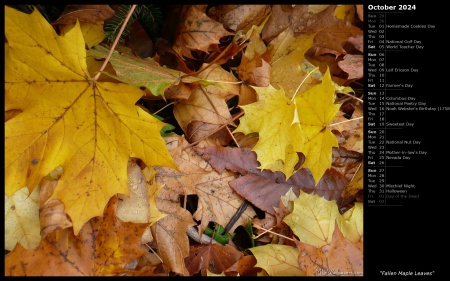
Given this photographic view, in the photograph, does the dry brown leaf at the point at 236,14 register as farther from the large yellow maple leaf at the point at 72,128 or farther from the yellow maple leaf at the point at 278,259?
the yellow maple leaf at the point at 278,259

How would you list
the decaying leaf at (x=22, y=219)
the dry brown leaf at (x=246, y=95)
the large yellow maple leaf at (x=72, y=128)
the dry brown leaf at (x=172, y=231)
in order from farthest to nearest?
the dry brown leaf at (x=246, y=95)
the dry brown leaf at (x=172, y=231)
the decaying leaf at (x=22, y=219)
the large yellow maple leaf at (x=72, y=128)

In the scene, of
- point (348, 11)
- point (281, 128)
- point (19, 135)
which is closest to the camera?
point (19, 135)

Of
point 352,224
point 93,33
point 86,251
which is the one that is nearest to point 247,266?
point 352,224

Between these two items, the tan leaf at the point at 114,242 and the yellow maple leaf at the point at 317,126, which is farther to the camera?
the yellow maple leaf at the point at 317,126

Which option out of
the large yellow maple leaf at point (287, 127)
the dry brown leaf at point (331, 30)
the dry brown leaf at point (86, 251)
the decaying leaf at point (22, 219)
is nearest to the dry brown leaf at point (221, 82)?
the large yellow maple leaf at point (287, 127)

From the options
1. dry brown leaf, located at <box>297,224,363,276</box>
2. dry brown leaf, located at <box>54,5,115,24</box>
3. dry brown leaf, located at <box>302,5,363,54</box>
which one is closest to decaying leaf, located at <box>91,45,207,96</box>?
dry brown leaf, located at <box>54,5,115,24</box>

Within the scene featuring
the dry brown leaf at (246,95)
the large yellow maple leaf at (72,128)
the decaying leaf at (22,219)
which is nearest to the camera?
the large yellow maple leaf at (72,128)
